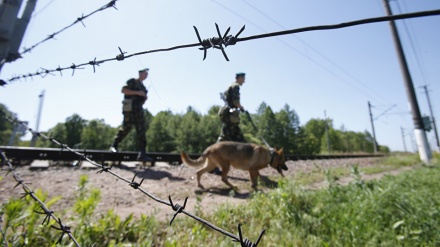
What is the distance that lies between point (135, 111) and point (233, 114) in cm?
278

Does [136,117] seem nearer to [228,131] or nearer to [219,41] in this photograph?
[228,131]

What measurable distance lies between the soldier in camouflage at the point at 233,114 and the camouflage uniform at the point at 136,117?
2.31m

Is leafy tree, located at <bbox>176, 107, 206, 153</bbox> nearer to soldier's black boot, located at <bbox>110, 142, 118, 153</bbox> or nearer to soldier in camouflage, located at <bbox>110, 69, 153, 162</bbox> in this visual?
soldier's black boot, located at <bbox>110, 142, 118, 153</bbox>

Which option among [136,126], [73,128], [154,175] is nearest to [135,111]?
[136,126]

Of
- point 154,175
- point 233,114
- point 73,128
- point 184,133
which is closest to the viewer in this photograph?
point 154,175

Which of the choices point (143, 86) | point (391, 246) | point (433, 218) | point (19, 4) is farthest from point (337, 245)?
point (143, 86)

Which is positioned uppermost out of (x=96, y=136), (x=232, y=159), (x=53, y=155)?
(x=96, y=136)

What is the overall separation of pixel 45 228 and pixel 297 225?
2.78 meters

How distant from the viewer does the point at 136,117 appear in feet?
20.6

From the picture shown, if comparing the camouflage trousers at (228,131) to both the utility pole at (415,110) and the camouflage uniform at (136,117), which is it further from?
the utility pole at (415,110)

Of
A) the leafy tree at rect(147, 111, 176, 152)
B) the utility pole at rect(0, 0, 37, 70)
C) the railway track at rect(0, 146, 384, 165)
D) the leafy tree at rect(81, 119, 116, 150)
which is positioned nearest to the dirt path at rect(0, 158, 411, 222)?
the railway track at rect(0, 146, 384, 165)

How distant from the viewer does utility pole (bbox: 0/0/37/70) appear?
2.44 metres

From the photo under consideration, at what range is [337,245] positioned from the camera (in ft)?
7.92

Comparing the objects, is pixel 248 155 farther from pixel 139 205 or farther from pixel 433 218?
pixel 433 218
